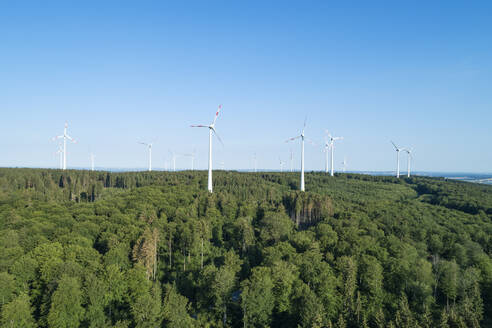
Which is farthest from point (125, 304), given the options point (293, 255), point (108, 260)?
point (293, 255)

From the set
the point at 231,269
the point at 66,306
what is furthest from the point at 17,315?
the point at 231,269

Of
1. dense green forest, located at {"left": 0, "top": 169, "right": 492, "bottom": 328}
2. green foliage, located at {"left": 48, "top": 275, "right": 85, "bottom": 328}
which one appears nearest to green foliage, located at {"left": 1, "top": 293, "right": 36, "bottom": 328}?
dense green forest, located at {"left": 0, "top": 169, "right": 492, "bottom": 328}

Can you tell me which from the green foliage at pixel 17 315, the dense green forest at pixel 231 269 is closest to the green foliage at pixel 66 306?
the dense green forest at pixel 231 269

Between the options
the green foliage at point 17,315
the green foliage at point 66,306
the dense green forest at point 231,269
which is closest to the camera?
the green foliage at point 17,315

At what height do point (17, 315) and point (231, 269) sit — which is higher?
point (231, 269)

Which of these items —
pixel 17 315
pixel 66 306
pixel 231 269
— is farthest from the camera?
pixel 231 269

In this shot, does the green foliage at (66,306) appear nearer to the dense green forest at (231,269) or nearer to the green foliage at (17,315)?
the dense green forest at (231,269)

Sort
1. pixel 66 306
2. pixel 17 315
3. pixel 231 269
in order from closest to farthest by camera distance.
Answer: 1. pixel 17 315
2. pixel 66 306
3. pixel 231 269

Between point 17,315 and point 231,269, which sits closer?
point 17,315

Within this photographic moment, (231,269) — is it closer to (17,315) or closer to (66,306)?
(66,306)
